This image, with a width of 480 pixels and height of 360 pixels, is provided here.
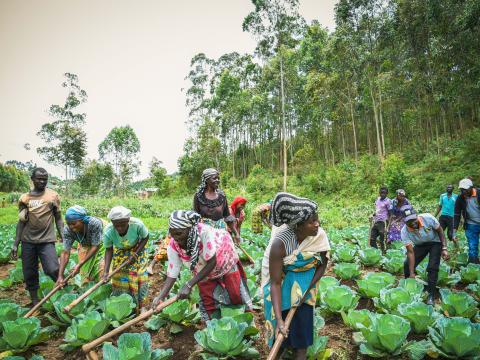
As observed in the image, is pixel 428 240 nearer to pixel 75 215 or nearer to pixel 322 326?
pixel 322 326

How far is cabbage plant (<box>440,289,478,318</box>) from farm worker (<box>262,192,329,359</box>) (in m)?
1.80

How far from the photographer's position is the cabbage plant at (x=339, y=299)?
123 inches

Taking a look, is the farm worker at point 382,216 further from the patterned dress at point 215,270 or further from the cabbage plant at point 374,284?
the patterned dress at point 215,270

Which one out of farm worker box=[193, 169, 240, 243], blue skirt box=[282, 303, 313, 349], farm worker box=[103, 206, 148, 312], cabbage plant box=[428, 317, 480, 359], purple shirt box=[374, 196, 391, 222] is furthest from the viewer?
purple shirt box=[374, 196, 391, 222]

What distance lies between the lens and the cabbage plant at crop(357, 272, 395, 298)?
3535 mm

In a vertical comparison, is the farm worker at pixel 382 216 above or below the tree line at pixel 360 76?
below

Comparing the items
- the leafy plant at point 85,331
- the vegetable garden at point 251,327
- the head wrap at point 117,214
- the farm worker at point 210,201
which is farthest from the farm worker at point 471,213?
the leafy plant at point 85,331

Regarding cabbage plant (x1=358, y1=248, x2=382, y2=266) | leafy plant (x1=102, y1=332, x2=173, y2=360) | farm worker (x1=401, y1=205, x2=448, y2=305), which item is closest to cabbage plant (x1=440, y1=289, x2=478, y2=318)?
farm worker (x1=401, y1=205, x2=448, y2=305)

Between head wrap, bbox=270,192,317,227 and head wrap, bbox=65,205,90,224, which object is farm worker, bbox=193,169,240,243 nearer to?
head wrap, bbox=65,205,90,224

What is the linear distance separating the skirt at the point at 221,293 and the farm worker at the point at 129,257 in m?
1.00

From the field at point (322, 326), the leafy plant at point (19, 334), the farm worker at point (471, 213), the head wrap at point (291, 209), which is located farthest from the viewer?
the farm worker at point (471, 213)

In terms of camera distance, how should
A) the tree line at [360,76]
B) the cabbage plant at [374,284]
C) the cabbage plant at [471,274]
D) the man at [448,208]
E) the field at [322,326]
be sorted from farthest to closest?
the tree line at [360,76] < the man at [448,208] < the cabbage plant at [471,274] < the cabbage plant at [374,284] < the field at [322,326]

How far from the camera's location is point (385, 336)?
7.62ft

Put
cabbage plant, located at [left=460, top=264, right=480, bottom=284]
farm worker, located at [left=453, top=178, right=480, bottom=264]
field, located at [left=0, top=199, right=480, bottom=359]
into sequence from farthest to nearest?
farm worker, located at [left=453, top=178, right=480, bottom=264] → cabbage plant, located at [left=460, top=264, right=480, bottom=284] → field, located at [left=0, top=199, right=480, bottom=359]
